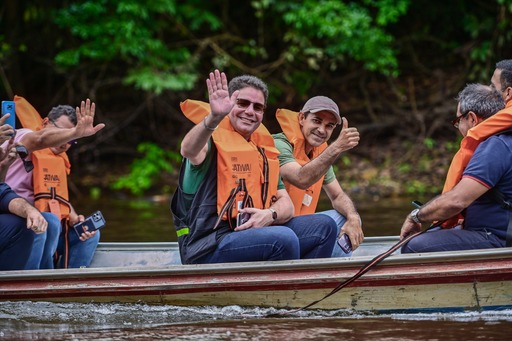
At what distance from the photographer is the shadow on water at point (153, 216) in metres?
7.75

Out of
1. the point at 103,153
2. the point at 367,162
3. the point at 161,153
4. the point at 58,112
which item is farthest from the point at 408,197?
the point at 58,112

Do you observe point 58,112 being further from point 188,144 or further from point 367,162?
point 367,162

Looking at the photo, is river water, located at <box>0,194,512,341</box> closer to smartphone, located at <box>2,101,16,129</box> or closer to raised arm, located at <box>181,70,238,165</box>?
raised arm, located at <box>181,70,238,165</box>

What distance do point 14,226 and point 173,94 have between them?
27.5 ft

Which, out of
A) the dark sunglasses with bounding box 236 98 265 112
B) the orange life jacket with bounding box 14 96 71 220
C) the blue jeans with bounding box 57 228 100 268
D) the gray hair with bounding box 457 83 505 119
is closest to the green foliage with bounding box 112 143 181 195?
the blue jeans with bounding box 57 228 100 268

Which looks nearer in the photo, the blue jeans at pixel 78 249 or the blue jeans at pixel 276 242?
the blue jeans at pixel 276 242

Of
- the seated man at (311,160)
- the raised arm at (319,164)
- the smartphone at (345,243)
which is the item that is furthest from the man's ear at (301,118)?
the smartphone at (345,243)

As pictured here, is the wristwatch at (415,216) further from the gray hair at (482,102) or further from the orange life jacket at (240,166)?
the orange life jacket at (240,166)

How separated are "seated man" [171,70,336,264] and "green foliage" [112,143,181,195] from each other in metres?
7.28

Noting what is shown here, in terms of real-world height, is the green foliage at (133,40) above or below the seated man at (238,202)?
above

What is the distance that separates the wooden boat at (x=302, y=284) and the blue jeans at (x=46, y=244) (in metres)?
0.22

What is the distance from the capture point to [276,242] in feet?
A: 13.2

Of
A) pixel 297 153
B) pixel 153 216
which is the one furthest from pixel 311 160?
pixel 153 216

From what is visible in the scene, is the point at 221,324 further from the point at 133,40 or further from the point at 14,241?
the point at 133,40
